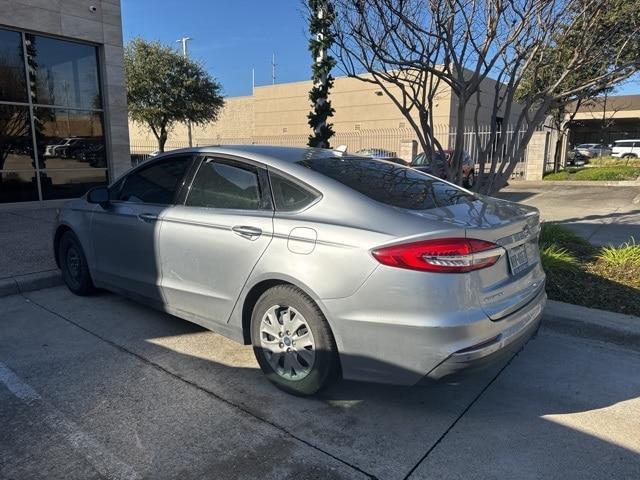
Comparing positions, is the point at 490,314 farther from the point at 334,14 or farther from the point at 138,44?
the point at 138,44

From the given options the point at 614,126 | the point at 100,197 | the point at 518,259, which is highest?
the point at 614,126

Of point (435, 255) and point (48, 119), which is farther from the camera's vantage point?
point (48, 119)

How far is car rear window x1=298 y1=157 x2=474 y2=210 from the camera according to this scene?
321cm

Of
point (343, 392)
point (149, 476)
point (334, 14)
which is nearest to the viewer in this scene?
point (149, 476)

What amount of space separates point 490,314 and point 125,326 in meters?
3.17

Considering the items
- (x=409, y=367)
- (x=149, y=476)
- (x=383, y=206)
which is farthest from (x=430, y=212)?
(x=149, y=476)

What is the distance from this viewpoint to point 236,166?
3.69 meters

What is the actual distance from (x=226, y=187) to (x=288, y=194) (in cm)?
64

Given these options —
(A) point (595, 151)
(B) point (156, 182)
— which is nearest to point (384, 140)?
(A) point (595, 151)

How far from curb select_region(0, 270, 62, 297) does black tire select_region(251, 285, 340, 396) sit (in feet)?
11.0

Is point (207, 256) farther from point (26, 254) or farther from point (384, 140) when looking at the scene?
point (384, 140)

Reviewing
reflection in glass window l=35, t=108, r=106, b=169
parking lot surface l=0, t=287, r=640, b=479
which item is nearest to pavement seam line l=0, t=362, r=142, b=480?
parking lot surface l=0, t=287, r=640, b=479

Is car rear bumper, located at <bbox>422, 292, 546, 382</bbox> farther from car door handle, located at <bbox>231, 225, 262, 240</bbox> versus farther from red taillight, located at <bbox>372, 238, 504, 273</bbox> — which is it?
car door handle, located at <bbox>231, 225, 262, 240</bbox>

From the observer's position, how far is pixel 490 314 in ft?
9.17
